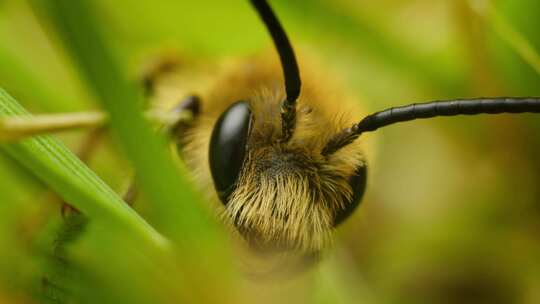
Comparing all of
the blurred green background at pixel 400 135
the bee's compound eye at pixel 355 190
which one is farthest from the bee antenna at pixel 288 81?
the blurred green background at pixel 400 135

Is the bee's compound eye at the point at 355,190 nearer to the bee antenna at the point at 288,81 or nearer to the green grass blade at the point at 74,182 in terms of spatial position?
the bee antenna at the point at 288,81

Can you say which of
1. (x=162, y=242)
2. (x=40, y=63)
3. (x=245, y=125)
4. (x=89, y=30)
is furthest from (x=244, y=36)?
(x=89, y=30)

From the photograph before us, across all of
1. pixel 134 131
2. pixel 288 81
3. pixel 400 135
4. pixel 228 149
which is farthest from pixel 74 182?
pixel 400 135

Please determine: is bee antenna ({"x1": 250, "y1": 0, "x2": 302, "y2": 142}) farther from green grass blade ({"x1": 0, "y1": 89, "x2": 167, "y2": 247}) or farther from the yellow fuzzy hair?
green grass blade ({"x1": 0, "y1": 89, "x2": 167, "y2": 247})

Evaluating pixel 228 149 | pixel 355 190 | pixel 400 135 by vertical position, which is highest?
pixel 400 135

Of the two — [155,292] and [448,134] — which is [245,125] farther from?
[448,134]

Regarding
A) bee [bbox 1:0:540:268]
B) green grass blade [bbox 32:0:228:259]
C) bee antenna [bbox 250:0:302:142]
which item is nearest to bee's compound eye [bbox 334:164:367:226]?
bee [bbox 1:0:540:268]

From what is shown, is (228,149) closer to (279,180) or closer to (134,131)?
(279,180)
